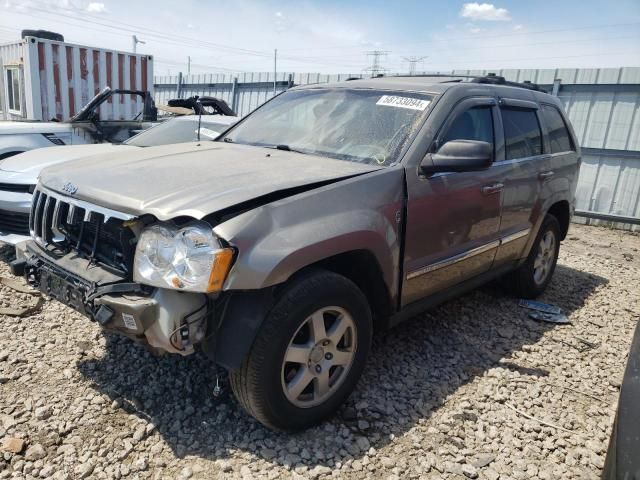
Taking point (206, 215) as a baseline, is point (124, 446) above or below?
below

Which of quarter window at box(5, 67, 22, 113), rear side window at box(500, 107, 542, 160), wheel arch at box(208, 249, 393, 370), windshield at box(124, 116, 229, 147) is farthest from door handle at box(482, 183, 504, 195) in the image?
quarter window at box(5, 67, 22, 113)

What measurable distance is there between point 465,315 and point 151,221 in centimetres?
301

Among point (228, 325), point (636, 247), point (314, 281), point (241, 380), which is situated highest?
point (314, 281)

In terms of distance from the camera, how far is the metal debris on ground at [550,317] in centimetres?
440

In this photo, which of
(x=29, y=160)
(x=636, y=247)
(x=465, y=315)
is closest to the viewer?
(x=465, y=315)

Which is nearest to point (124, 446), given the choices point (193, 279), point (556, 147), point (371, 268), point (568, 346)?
point (193, 279)

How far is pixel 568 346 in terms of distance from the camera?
13.0 feet

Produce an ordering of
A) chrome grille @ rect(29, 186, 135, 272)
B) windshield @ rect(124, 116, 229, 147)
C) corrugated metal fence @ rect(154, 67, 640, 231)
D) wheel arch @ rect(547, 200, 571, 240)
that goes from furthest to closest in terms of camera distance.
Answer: corrugated metal fence @ rect(154, 67, 640, 231) → windshield @ rect(124, 116, 229, 147) → wheel arch @ rect(547, 200, 571, 240) → chrome grille @ rect(29, 186, 135, 272)

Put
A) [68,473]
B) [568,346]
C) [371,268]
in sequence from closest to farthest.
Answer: [68,473]
[371,268]
[568,346]

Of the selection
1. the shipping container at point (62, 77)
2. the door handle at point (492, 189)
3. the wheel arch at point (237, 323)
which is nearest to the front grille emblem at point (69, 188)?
the wheel arch at point (237, 323)

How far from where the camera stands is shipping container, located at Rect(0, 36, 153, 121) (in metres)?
8.77

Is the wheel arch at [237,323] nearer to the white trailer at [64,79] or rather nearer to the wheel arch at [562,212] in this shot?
the wheel arch at [562,212]

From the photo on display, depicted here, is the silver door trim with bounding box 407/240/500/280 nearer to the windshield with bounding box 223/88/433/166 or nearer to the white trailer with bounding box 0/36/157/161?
the windshield with bounding box 223/88/433/166

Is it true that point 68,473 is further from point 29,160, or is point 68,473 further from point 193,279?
point 29,160
